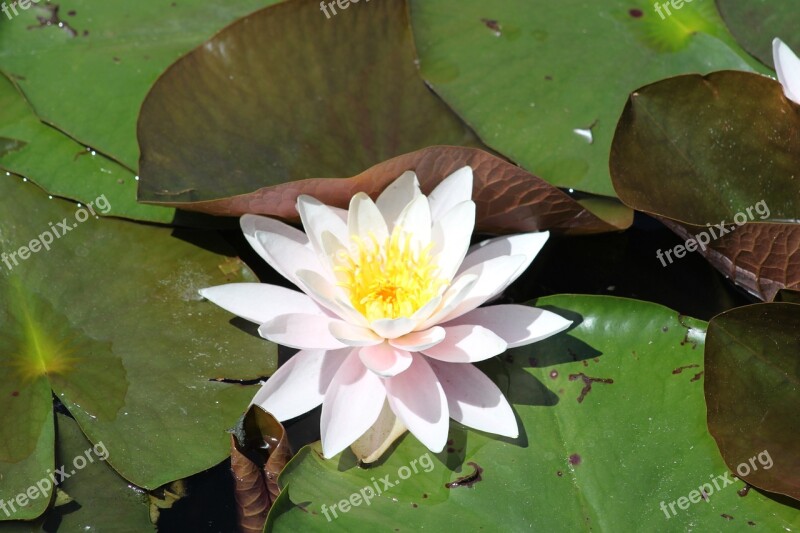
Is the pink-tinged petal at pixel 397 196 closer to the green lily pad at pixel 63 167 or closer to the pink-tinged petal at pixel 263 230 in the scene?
the pink-tinged petal at pixel 263 230

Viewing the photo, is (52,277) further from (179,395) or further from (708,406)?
(708,406)

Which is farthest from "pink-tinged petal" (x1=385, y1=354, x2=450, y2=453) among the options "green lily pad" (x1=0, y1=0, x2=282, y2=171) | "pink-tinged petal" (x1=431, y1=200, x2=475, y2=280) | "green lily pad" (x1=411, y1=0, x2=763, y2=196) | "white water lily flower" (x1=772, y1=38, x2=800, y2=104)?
"white water lily flower" (x1=772, y1=38, x2=800, y2=104)

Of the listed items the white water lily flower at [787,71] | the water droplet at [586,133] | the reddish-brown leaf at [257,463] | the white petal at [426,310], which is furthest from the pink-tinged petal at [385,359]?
the white water lily flower at [787,71]

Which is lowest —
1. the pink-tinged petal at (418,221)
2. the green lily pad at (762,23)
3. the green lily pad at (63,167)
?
the pink-tinged petal at (418,221)

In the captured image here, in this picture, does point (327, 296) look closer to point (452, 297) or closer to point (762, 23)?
point (452, 297)

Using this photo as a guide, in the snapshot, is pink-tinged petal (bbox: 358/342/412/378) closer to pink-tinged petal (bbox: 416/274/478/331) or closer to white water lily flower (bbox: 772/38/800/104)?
pink-tinged petal (bbox: 416/274/478/331)

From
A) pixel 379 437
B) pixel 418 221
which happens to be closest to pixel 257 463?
pixel 379 437
